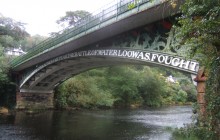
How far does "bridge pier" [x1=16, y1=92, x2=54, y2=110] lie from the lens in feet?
116

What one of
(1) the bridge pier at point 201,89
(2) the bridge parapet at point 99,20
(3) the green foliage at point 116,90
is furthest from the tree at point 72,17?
(1) the bridge pier at point 201,89

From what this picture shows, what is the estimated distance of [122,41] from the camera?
18.1 metres

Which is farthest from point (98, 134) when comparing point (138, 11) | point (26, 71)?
point (26, 71)

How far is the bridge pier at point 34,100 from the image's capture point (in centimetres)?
3550

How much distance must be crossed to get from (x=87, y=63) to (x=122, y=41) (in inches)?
377

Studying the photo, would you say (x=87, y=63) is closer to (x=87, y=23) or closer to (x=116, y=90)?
(x=87, y=23)

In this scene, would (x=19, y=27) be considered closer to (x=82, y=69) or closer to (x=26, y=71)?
(x=26, y=71)

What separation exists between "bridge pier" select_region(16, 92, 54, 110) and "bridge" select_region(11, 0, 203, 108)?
239 inches

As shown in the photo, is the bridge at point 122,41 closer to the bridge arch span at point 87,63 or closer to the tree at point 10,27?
the bridge arch span at point 87,63

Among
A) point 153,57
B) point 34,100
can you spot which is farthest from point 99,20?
point 34,100

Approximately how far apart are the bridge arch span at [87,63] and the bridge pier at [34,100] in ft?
1.79

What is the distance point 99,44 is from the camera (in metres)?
20.5

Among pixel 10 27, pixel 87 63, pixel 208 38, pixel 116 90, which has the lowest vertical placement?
pixel 116 90

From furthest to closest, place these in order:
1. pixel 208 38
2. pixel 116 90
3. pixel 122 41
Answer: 1. pixel 116 90
2. pixel 122 41
3. pixel 208 38
